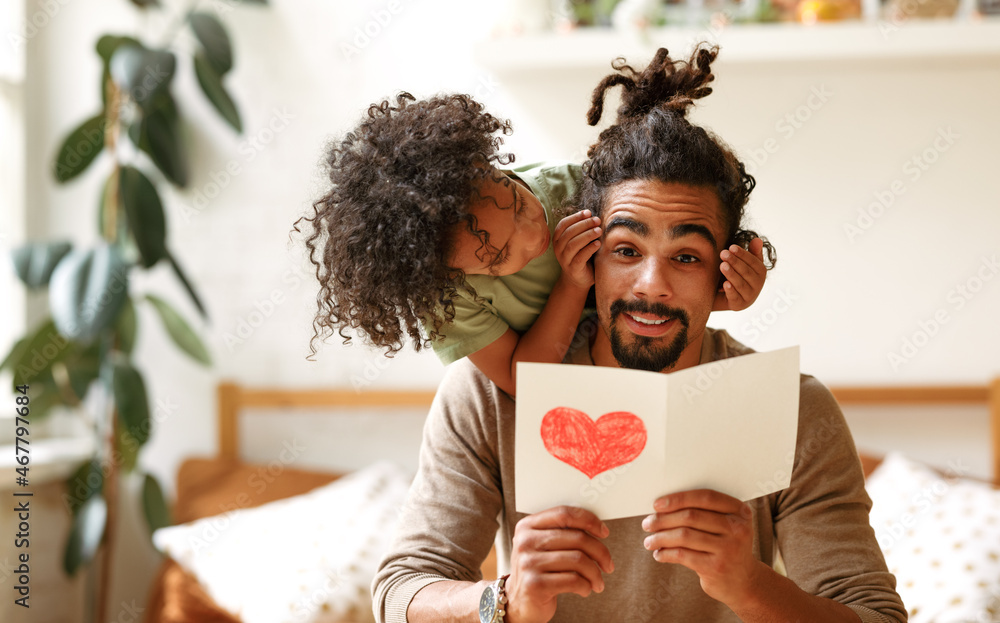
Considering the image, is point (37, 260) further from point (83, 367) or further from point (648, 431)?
point (648, 431)

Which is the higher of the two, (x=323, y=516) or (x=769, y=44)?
(x=769, y=44)

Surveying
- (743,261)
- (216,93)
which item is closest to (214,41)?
(216,93)

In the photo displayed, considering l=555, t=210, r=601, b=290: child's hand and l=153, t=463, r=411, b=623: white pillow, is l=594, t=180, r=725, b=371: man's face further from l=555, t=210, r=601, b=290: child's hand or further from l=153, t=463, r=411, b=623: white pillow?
l=153, t=463, r=411, b=623: white pillow

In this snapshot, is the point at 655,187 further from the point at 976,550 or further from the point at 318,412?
the point at 318,412

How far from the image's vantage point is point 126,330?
2.48m

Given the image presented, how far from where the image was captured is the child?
3.36 ft

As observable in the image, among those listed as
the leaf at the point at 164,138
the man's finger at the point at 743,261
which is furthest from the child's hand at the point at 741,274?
the leaf at the point at 164,138

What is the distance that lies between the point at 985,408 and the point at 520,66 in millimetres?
1673

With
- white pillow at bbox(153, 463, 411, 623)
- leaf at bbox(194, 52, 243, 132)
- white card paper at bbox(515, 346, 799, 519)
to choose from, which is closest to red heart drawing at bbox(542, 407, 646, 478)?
white card paper at bbox(515, 346, 799, 519)

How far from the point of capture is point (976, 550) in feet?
6.05

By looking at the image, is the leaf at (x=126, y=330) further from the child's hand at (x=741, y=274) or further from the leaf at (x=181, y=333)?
the child's hand at (x=741, y=274)

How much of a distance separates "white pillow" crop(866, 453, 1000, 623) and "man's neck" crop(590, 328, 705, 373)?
0.94m

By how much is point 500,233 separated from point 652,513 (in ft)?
1.28

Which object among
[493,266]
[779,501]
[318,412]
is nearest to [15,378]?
[318,412]
